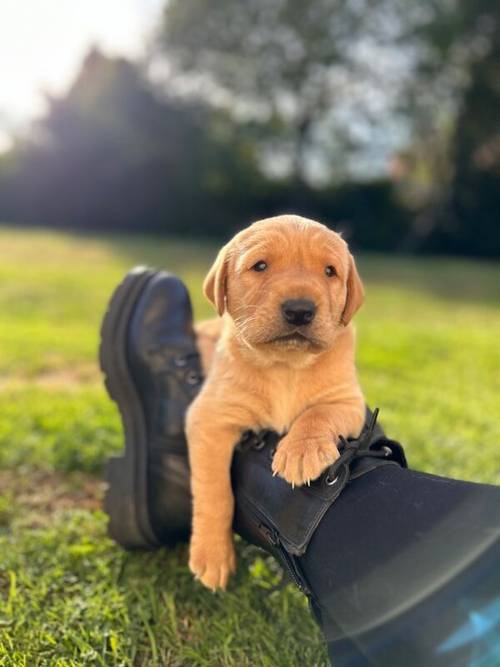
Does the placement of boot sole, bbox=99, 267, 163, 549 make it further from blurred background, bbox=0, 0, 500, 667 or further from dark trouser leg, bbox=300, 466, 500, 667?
blurred background, bbox=0, 0, 500, 667

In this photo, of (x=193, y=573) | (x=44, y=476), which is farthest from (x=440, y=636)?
(x=44, y=476)

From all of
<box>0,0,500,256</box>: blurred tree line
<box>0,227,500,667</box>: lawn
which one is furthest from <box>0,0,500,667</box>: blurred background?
<box>0,227,500,667</box>: lawn

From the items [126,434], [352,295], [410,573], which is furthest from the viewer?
[126,434]

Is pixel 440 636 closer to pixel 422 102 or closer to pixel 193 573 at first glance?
pixel 193 573

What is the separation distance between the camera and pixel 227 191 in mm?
25094

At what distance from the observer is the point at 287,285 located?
6.09 ft

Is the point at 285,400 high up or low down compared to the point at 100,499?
up

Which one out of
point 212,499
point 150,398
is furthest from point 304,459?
point 150,398

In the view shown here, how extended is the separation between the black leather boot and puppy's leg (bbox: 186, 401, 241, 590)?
25 centimetres

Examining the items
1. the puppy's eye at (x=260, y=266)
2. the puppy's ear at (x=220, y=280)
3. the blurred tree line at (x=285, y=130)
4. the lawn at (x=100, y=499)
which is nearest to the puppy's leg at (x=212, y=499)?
the lawn at (x=100, y=499)

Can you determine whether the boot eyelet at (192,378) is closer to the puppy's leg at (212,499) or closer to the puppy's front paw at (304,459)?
the puppy's leg at (212,499)

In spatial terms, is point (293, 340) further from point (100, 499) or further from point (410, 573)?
point (100, 499)

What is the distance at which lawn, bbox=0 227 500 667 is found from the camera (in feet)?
5.91

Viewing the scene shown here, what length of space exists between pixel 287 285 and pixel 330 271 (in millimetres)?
199
